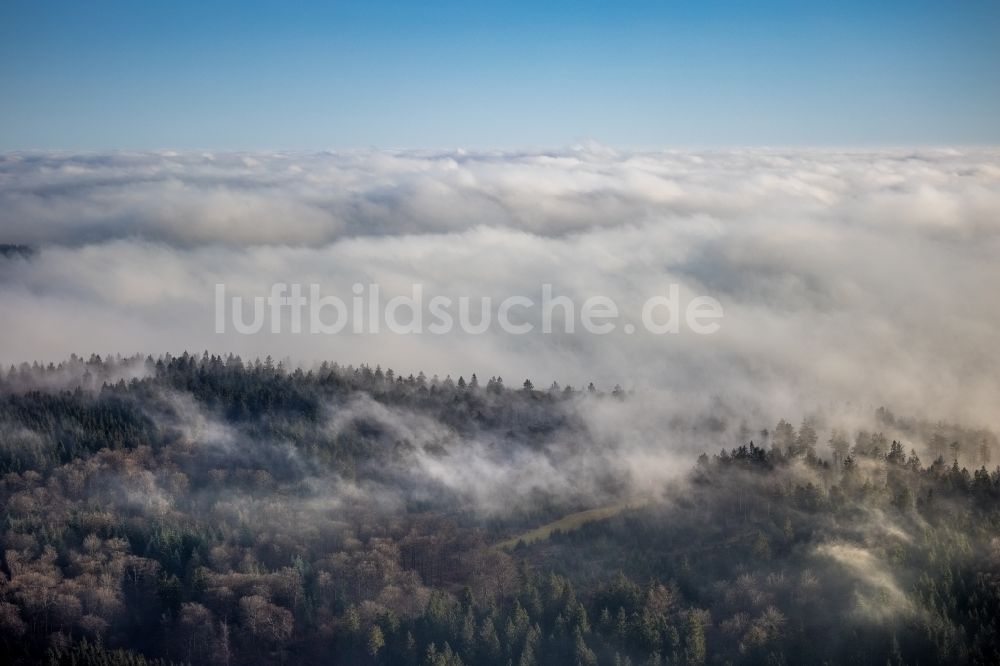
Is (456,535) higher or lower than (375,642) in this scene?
lower

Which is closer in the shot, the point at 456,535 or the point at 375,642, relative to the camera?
the point at 375,642

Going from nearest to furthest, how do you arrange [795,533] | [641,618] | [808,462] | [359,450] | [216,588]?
1. [641,618]
2. [216,588]
3. [795,533]
4. [808,462]
5. [359,450]

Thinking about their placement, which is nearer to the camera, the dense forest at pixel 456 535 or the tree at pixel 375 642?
the tree at pixel 375 642

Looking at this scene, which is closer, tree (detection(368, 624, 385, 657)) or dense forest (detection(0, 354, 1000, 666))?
tree (detection(368, 624, 385, 657))

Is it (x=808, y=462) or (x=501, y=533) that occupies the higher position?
(x=808, y=462)

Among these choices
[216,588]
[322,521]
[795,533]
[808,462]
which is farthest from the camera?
[808,462]

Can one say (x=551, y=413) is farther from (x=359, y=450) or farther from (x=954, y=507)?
(x=954, y=507)

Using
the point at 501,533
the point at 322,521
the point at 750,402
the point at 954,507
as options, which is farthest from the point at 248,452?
the point at 750,402

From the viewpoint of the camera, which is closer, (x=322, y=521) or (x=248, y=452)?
(x=322, y=521)
